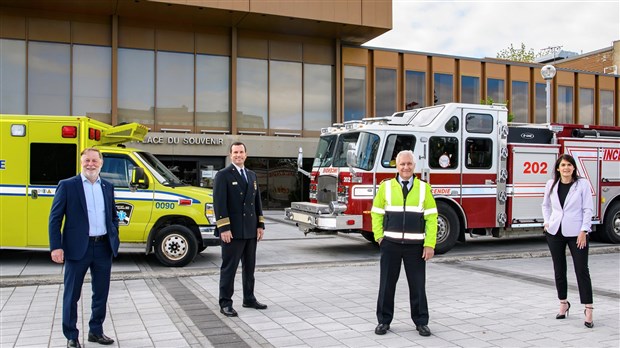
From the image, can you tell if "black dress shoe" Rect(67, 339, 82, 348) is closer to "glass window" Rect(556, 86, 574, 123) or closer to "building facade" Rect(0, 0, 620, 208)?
"building facade" Rect(0, 0, 620, 208)

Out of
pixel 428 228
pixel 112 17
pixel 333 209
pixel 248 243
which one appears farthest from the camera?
pixel 112 17

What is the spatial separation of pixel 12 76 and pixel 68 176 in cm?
1614

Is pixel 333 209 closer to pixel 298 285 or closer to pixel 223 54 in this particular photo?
pixel 298 285

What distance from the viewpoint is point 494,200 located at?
493 inches

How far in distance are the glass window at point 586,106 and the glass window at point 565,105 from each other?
0.75 meters

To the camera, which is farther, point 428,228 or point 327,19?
point 327,19

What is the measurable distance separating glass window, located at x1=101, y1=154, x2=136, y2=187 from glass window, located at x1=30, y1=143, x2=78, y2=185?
552 millimetres

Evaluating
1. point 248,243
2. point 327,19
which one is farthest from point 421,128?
point 327,19

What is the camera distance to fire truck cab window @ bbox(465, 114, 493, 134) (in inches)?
487

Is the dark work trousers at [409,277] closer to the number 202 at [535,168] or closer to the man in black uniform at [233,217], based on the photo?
the man in black uniform at [233,217]

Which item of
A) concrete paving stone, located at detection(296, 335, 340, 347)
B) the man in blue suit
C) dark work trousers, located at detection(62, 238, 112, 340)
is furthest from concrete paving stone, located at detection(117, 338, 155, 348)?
concrete paving stone, located at detection(296, 335, 340, 347)

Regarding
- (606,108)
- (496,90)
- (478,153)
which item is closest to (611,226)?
(478,153)

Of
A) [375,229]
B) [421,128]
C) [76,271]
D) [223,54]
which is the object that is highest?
[223,54]

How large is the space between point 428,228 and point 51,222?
370 cm
